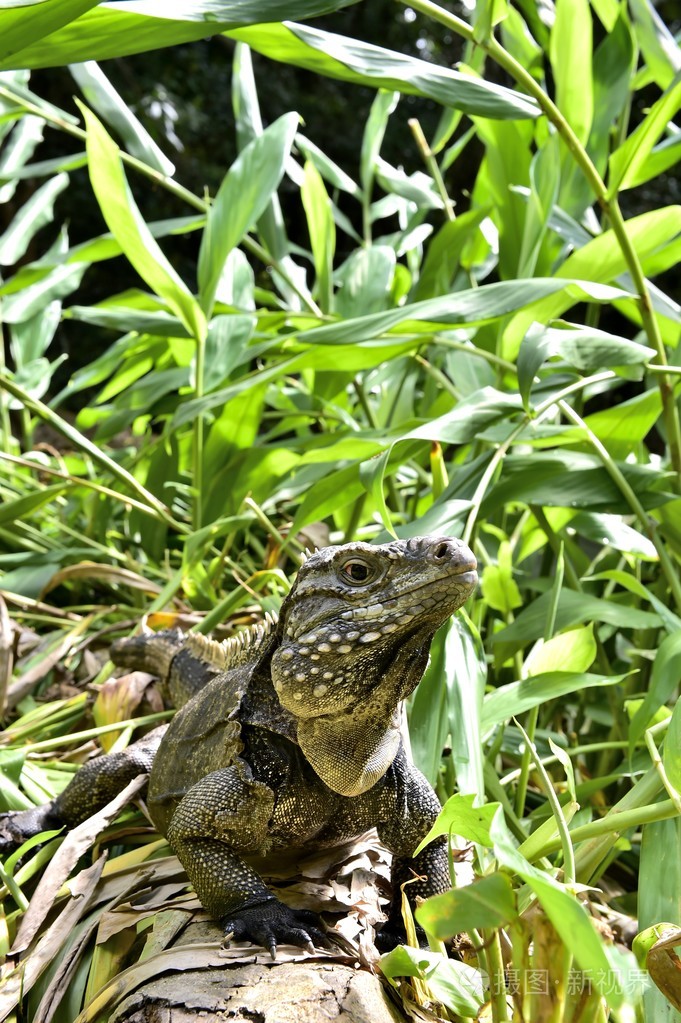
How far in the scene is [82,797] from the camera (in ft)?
8.38

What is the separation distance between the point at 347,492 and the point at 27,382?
2458 mm

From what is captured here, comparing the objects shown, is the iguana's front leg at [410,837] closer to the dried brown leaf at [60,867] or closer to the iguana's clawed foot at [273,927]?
the iguana's clawed foot at [273,927]

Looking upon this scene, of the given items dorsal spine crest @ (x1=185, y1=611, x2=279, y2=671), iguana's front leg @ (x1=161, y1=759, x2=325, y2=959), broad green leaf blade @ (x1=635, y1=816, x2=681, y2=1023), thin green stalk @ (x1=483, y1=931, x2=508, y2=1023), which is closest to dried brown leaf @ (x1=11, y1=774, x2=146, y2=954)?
iguana's front leg @ (x1=161, y1=759, x2=325, y2=959)

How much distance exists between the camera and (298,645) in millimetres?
1858

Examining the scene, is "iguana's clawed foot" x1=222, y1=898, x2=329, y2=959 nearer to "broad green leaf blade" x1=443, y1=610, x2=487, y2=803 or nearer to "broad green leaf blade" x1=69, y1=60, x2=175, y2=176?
"broad green leaf blade" x1=443, y1=610, x2=487, y2=803

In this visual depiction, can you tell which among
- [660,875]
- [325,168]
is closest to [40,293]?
[325,168]

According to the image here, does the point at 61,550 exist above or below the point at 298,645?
below

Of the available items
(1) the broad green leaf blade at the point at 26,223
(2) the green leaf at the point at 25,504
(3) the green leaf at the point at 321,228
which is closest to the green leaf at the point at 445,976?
(2) the green leaf at the point at 25,504

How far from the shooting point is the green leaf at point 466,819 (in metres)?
1.26

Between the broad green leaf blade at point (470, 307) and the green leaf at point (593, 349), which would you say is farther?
the broad green leaf blade at point (470, 307)

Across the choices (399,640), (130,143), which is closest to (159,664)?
(399,640)

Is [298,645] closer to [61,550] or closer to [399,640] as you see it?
[399,640]

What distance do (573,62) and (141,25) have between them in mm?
1730

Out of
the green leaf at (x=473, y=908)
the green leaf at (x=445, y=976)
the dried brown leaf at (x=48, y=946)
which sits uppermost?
the green leaf at (x=473, y=908)
